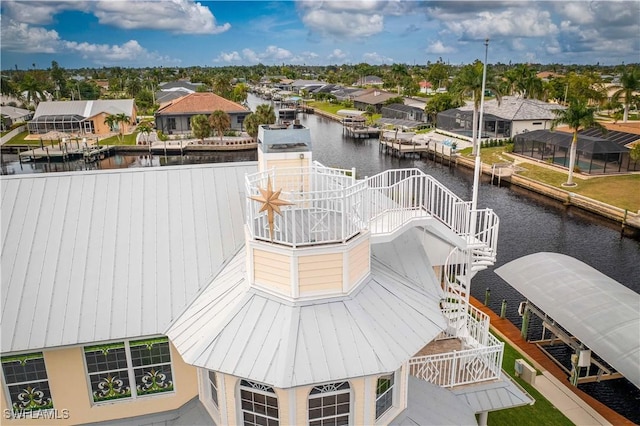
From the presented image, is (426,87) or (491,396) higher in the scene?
(426,87)

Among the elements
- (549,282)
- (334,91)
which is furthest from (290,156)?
(334,91)

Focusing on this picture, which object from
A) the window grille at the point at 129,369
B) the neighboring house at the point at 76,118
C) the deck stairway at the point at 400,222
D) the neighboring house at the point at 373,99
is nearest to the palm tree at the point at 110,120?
the neighboring house at the point at 76,118

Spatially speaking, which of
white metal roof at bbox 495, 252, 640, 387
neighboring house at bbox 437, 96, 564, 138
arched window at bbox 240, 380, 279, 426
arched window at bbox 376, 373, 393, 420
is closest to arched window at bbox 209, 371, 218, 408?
arched window at bbox 240, 380, 279, 426

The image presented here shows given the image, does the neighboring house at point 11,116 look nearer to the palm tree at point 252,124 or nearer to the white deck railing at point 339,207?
the palm tree at point 252,124

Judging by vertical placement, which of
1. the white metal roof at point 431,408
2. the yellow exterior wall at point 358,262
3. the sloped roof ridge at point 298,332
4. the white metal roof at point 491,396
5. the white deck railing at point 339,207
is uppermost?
the white deck railing at point 339,207

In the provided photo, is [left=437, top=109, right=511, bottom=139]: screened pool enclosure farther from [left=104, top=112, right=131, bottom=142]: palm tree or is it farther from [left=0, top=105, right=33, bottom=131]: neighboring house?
[left=0, top=105, right=33, bottom=131]: neighboring house

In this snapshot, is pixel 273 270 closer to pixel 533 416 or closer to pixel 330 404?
pixel 330 404

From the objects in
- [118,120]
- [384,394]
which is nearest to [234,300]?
[384,394]
